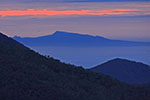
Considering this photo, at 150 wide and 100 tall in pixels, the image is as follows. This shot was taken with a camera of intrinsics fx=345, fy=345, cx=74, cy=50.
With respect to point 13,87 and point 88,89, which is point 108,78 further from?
point 13,87

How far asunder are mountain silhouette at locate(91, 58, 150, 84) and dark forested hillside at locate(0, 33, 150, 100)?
26.4 metres

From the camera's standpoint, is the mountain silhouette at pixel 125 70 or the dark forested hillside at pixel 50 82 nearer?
the dark forested hillside at pixel 50 82

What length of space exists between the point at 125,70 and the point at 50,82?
37.0m

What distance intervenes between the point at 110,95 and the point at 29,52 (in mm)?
11647

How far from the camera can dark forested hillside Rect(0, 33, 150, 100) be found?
69.6 ft

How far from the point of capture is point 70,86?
24.1m

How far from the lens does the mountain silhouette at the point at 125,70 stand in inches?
2253

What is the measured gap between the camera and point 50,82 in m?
23.9

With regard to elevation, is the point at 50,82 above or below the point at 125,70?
below

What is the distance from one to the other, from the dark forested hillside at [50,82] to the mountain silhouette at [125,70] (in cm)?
2641

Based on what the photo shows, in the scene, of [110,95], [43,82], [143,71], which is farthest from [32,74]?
[143,71]

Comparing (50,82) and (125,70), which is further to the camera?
(125,70)

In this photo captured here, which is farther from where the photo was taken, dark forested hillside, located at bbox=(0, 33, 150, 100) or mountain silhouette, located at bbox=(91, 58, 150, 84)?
mountain silhouette, located at bbox=(91, 58, 150, 84)

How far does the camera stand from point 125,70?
59.4m
